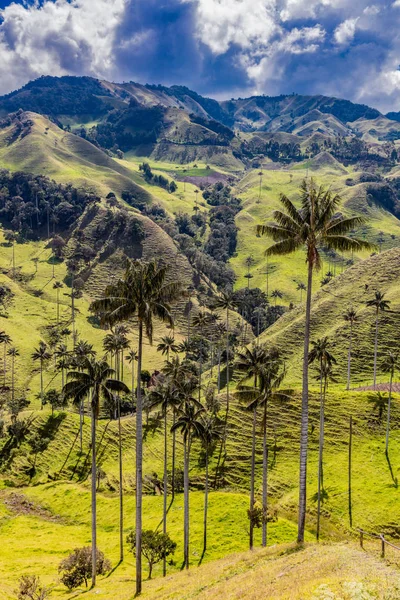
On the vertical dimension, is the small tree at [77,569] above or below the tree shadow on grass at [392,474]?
below

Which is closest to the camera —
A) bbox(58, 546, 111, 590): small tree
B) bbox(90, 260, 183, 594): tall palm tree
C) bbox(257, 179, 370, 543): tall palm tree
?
bbox(257, 179, 370, 543): tall palm tree

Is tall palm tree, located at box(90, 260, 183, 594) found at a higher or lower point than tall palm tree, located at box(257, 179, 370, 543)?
lower

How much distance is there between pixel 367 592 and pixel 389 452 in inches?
2811

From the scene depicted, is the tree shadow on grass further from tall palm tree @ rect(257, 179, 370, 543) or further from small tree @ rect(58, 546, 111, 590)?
small tree @ rect(58, 546, 111, 590)

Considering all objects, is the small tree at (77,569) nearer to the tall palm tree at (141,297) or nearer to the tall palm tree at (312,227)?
the tall palm tree at (141,297)

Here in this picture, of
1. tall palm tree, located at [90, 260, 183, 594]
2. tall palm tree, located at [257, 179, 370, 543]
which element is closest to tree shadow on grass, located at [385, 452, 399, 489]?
tall palm tree, located at [257, 179, 370, 543]

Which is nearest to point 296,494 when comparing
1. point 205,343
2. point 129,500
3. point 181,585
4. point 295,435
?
point 295,435

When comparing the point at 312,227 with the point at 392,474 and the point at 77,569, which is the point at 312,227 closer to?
the point at 77,569

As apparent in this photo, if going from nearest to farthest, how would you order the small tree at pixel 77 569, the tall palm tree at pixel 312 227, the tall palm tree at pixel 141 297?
the tall palm tree at pixel 312 227 < the tall palm tree at pixel 141 297 < the small tree at pixel 77 569

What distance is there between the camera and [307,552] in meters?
31.2

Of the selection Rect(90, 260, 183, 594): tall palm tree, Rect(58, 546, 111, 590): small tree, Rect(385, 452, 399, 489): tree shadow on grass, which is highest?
Rect(90, 260, 183, 594): tall palm tree

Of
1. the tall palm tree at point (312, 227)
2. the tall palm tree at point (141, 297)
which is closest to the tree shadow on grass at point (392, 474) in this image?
the tall palm tree at point (312, 227)

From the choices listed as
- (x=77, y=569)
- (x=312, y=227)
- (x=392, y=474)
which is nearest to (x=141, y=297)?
(x=312, y=227)

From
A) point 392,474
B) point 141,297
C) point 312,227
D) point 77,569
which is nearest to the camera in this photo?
point 312,227
